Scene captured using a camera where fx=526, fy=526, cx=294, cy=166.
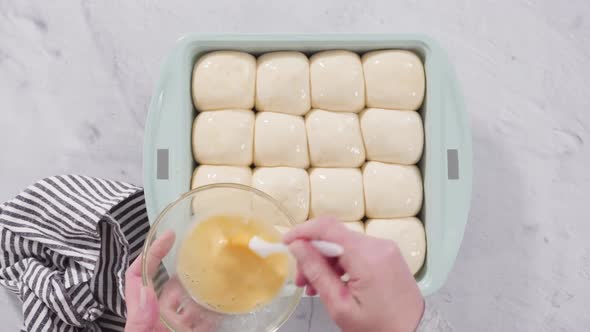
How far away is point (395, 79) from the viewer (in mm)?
875

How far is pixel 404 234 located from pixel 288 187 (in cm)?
21

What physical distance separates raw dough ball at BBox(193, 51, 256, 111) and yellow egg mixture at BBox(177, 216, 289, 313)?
28cm

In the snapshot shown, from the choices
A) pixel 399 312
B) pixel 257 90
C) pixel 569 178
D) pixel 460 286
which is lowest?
pixel 460 286

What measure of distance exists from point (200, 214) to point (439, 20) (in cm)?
64

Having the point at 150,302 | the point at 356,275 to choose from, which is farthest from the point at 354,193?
the point at 150,302

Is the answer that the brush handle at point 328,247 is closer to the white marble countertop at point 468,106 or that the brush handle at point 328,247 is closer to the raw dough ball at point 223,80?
the raw dough ball at point 223,80

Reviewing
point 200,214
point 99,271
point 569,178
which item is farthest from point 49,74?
point 569,178

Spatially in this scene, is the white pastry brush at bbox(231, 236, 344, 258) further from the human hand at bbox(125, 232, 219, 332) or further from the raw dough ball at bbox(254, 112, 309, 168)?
the raw dough ball at bbox(254, 112, 309, 168)

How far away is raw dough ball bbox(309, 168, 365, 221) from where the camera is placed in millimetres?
874

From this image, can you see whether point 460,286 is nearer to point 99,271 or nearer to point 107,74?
point 99,271

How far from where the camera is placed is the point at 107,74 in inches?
40.5

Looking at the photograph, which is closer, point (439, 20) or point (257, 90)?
point (257, 90)

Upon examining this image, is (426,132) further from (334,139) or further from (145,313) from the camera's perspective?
(145,313)

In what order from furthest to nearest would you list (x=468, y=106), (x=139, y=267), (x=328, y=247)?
(x=468, y=106), (x=139, y=267), (x=328, y=247)
